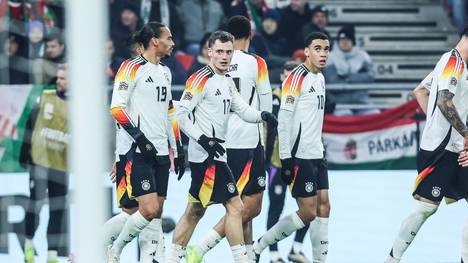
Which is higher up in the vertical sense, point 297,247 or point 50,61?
point 50,61

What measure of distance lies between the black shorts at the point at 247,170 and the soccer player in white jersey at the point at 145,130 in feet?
1.51

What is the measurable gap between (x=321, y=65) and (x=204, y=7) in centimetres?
948

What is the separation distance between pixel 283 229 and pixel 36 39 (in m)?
2.47

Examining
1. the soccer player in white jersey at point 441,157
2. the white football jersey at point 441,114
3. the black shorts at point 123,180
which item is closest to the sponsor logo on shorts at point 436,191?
the soccer player in white jersey at point 441,157

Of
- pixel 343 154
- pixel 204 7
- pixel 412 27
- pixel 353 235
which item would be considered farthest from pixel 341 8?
pixel 353 235

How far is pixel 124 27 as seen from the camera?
17922mm

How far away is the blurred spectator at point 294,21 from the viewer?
19406 millimetres

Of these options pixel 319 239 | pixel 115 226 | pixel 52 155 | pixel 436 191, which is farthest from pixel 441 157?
pixel 52 155

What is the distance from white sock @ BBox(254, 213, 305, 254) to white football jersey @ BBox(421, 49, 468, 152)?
1077 mm

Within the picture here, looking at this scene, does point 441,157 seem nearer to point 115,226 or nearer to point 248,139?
point 248,139

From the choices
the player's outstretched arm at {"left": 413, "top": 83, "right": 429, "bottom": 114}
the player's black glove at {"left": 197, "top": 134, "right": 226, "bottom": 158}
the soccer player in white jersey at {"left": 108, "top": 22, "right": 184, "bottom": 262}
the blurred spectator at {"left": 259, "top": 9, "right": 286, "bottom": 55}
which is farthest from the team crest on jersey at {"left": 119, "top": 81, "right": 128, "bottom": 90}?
the blurred spectator at {"left": 259, "top": 9, "right": 286, "bottom": 55}

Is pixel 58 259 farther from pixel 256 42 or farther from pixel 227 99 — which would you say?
pixel 256 42

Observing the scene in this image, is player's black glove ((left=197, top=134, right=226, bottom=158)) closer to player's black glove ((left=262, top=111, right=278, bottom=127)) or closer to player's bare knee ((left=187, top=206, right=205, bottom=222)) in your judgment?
player's black glove ((left=262, top=111, right=278, bottom=127))

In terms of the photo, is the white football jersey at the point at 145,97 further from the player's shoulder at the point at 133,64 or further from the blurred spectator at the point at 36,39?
the blurred spectator at the point at 36,39
